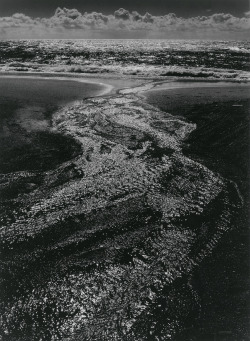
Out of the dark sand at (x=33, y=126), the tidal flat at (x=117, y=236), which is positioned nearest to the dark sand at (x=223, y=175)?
the tidal flat at (x=117, y=236)

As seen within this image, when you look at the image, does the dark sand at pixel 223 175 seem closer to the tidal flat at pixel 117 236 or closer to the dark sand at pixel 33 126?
the tidal flat at pixel 117 236

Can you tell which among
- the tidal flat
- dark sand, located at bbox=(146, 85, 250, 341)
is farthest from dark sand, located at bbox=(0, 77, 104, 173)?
dark sand, located at bbox=(146, 85, 250, 341)

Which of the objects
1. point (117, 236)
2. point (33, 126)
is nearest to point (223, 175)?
point (117, 236)

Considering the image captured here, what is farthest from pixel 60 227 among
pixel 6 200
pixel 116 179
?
pixel 116 179

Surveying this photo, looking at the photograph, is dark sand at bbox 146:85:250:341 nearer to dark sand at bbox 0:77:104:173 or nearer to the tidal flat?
the tidal flat

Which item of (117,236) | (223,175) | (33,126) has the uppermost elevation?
(33,126)

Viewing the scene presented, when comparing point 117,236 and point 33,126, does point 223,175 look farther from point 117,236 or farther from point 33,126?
point 33,126
